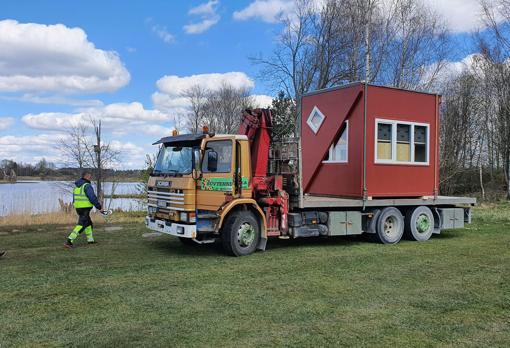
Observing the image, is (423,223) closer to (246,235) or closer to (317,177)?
(317,177)

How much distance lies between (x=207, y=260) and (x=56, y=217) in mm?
9571

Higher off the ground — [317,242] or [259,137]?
[259,137]

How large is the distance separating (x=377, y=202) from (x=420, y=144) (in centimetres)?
225

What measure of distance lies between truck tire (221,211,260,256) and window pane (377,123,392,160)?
387 cm

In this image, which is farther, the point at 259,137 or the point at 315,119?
the point at 315,119

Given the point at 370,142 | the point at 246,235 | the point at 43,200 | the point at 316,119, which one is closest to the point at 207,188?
the point at 246,235

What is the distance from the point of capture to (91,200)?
35.6 ft

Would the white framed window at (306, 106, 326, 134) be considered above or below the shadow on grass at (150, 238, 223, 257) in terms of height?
above

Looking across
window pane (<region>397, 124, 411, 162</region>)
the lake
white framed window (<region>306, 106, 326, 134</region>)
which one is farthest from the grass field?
the lake

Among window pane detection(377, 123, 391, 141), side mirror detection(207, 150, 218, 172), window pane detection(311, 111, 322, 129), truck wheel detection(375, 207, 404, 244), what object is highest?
window pane detection(311, 111, 322, 129)

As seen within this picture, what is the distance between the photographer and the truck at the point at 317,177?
9453 millimetres

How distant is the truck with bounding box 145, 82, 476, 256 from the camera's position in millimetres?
9453

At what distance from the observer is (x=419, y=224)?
483 inches

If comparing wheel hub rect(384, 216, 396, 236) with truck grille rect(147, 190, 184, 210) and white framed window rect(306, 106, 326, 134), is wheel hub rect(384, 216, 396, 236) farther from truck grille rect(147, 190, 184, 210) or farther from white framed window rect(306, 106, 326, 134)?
truck grille rect(147, 190, 184, 210)
